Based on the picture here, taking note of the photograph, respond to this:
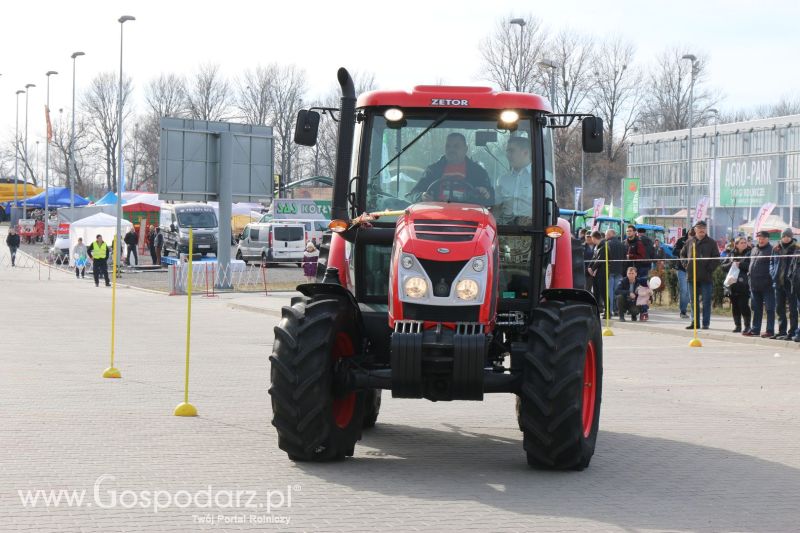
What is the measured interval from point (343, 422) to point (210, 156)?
3215 cm

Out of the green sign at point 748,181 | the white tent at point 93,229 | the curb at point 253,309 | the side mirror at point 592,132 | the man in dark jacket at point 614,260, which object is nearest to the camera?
the side mirror at point 592,132

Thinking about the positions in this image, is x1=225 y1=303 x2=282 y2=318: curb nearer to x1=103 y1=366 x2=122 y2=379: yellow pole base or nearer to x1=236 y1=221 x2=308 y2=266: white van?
x1=103 y1=366 x2=122 y2=379: yellow pole base

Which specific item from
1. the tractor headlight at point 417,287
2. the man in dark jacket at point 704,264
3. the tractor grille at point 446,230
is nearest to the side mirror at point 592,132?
the tractor grille at point 446,230

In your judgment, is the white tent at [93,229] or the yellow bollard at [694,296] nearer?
the yellow bollard at [694,296]

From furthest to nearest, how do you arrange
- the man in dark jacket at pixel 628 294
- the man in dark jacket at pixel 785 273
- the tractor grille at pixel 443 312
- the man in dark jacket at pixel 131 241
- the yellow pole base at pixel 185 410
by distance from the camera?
the man in dark jacket at pixel 131 241, the man in dark jacket at pixel 628 294, the man in dark jacket at pixel 785 273, the yellow pole base at pixel 185 410, the tractor grille at pixel 443 312

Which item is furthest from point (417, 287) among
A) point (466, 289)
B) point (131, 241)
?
point (131, 241)

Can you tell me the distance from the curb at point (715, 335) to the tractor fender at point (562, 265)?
36.0 feet

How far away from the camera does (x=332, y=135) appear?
85.8 m

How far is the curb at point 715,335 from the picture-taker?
821 inches

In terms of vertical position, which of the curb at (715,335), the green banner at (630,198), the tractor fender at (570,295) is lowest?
the curb at (715,335)

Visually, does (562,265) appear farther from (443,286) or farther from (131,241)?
(131,241)

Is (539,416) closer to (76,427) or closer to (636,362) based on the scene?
(76,427)

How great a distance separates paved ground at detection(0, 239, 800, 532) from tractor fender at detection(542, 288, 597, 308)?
124cm

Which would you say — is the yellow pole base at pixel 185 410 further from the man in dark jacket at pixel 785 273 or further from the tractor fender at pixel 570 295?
the man in dark jacket at pixel 785 273
